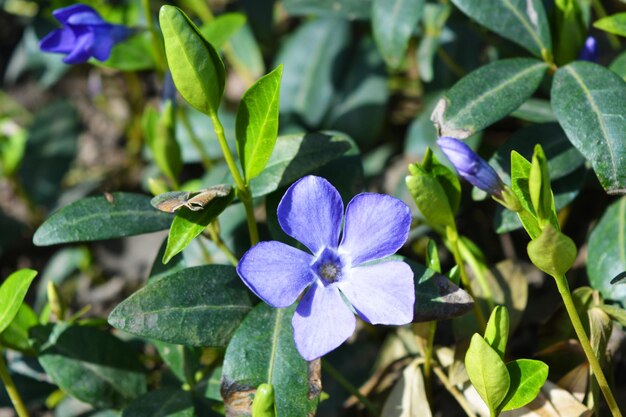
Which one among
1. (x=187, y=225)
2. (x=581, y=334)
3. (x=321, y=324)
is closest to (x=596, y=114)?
(x=581, y=334)

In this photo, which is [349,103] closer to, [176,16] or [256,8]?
[256,8]

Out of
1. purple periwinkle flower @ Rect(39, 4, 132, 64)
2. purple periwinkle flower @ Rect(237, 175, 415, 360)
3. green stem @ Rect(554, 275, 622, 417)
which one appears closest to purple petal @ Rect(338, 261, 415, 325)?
purple periwinkle flower @ Rect(237, 175, 415, 360)

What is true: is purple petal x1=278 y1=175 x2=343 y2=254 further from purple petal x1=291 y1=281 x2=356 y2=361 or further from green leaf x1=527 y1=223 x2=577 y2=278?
green leaf x1=527 y1=223 x2=577 y2=278

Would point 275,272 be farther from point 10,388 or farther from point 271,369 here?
point 10,388

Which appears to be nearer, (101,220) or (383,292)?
(383,292)

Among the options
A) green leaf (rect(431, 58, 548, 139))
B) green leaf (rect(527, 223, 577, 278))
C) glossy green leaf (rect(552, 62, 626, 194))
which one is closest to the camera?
green leaf (rect(527, 223, 577, 278))

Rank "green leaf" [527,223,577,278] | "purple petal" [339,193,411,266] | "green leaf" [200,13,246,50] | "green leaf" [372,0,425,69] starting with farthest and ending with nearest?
1. "green leaf" [200,13,246,50]
2. "green leaf" [372,0,425,69]
3. "purple petal" [339,193,411,266]
4. "green leaf" [527,223,577,278]

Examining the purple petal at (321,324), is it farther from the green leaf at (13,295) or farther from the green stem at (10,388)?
the green stem at (10,388)
